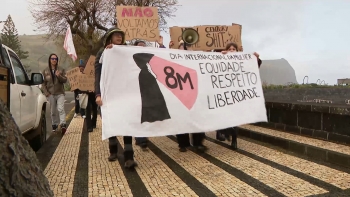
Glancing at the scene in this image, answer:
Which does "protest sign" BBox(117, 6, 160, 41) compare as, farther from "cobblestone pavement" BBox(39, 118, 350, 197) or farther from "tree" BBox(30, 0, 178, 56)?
"tree" BBox(30, 0, 178, 56)

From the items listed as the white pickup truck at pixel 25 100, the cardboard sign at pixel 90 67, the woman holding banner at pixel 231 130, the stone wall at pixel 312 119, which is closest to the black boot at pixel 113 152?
the white pickup truck at pixel 25 100

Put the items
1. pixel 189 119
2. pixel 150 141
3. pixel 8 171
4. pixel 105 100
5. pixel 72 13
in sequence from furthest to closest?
1. pixel 72 13
2. pixel 150 141
3. pixel 189 119
4. pixel 105 100
5. pixel 8 171

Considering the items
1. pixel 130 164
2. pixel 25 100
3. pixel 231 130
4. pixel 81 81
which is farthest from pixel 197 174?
pixel 81 81

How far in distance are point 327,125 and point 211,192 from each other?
9.79ft

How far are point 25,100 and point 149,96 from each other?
2124mm

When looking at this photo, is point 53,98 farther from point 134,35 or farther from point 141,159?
point 141,159

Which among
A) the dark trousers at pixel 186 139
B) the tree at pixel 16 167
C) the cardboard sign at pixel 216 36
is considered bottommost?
the dark trousers at pixel 186 139

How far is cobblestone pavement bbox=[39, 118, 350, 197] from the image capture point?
3.66 m

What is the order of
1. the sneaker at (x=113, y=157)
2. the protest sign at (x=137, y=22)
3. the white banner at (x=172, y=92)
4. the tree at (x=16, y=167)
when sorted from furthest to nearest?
the protest sign at (x=137, y=22) < the sneaker at (x=113, y=157) < the white banner at (x=172, y=92) < the tree at (x=16, y=167)

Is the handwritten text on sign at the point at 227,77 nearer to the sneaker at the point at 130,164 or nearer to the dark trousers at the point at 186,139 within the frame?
the dark trousers at the point at 186,139

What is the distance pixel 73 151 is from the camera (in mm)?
5898

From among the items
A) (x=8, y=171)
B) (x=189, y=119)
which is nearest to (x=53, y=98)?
(x=189, y=119)

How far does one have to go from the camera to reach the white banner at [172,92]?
452 cm

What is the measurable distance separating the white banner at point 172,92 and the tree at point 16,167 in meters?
2.95
